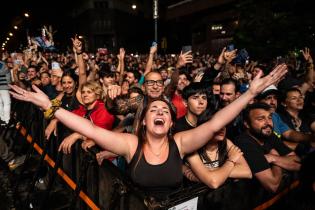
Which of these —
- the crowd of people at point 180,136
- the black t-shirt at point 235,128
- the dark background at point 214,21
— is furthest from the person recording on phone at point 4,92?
the dark background at point 214,21

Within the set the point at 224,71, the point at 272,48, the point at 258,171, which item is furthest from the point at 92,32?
the point at 258,171

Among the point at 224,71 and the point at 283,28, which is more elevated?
the point at 283,28

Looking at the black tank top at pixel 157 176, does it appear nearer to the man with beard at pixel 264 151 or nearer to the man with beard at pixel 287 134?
the man with beard at pixel 264 151

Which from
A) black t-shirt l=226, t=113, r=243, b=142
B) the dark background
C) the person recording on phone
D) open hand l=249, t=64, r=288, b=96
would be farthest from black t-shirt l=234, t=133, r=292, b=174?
the dark background

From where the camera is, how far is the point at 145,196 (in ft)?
7.71

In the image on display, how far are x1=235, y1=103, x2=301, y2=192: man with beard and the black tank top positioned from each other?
90 cm

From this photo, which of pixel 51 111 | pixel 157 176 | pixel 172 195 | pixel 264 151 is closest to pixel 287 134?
pixel 264 151

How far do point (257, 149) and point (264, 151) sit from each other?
24cm

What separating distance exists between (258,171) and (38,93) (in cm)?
241

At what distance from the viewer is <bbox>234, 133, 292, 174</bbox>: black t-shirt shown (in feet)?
10.2

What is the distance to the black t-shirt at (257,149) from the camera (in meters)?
3.12

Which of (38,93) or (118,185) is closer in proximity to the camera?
(118,185)

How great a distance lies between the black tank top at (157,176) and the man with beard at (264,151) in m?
0.90

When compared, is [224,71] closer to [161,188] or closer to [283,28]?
[161,188]
